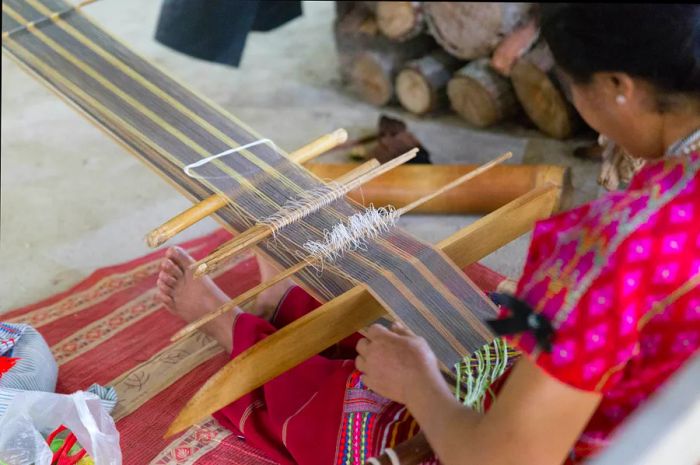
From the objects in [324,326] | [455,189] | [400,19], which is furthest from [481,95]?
[324,326]

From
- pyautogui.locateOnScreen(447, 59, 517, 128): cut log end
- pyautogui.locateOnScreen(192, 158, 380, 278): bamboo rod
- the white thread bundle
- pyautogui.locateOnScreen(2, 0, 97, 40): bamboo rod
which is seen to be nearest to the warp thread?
pyautogui.locateOnScreen(192, 158, 380, 278): bamboo rod

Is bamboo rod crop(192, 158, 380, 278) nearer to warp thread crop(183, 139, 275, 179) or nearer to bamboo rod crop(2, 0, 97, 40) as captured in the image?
warp thread crop(183, 139, 275, 179)

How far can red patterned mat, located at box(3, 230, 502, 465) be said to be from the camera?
180 cm

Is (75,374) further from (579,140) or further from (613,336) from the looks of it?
(579,140)

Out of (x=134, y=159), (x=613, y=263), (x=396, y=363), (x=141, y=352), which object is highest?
(x=613, y=263)

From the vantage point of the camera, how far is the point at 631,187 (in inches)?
40.8

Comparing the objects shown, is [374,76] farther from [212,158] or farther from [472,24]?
[212,158]

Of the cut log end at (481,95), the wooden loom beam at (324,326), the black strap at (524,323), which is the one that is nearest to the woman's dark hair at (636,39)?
the black strap at (524,323)

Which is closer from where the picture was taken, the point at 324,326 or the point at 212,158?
the point at 324,326

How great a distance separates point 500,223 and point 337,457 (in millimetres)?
552

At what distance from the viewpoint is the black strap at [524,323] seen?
0.99 meters

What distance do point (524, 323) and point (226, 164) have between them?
3.36 feet

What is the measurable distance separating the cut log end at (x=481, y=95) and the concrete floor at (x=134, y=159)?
6 centimetres

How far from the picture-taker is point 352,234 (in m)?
1.62
